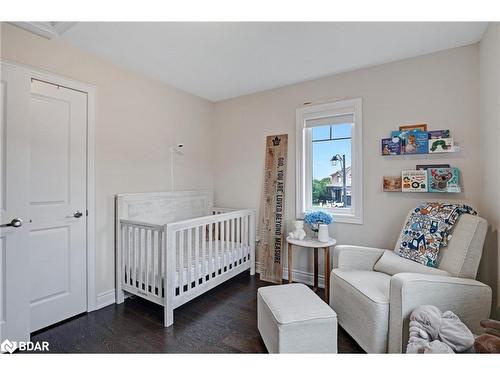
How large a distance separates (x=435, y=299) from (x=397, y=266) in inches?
17.3

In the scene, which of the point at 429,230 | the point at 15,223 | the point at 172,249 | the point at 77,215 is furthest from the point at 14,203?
the point at 429,230

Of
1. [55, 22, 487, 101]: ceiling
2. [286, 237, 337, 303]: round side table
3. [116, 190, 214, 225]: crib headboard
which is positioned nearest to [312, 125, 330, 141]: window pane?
[55, 22, 487, 101]: ceiling

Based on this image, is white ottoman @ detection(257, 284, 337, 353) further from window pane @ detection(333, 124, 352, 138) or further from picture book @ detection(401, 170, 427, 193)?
window pane @ detection(333, 124, 352, 138)

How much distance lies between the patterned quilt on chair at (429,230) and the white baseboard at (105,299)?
2642mm

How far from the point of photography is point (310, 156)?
9.73 ft

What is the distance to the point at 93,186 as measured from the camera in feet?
7.45

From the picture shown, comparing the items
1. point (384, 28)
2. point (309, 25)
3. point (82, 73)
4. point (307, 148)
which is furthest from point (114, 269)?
point (384, 28)

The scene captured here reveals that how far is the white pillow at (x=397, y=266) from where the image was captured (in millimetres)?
1796

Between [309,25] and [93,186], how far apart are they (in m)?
2.24

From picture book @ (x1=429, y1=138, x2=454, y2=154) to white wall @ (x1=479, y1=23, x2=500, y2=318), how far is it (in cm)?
20

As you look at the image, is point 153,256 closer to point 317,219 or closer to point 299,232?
point 299,232

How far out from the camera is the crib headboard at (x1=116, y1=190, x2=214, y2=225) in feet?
8.19
